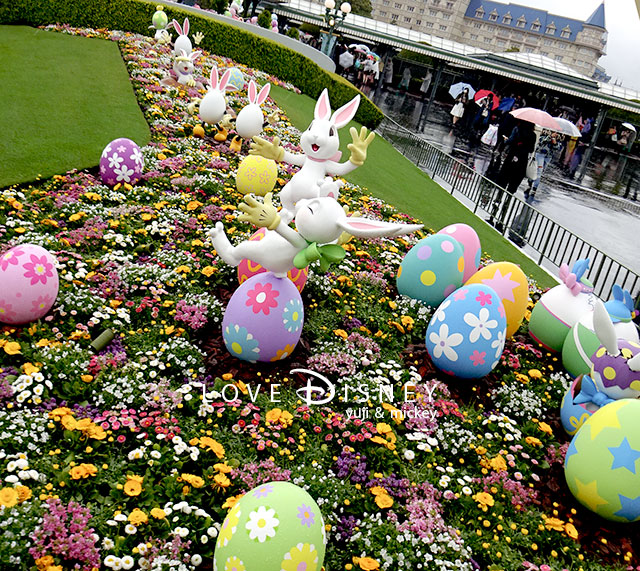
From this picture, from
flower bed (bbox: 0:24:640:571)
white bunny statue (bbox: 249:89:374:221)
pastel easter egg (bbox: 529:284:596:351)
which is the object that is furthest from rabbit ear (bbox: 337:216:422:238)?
pastel easter egg (bbox: 529:284:596:351)

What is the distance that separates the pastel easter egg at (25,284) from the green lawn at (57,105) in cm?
296

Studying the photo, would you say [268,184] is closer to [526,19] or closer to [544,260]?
[544,260]

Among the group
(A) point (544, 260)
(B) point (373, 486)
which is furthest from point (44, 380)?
(A) point (544, 260)

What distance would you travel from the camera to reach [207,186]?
8.46m

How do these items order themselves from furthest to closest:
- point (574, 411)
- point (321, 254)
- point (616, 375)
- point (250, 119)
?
point (250, 119), point (574, 411), point (616, 375), point (321, 254)

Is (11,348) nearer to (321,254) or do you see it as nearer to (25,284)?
(25,284)

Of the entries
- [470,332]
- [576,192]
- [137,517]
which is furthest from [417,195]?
[576,192]

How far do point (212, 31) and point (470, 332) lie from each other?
20.0 m

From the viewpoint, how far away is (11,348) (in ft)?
14.3

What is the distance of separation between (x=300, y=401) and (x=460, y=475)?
4.90 feet

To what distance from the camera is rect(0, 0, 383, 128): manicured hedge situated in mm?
17203

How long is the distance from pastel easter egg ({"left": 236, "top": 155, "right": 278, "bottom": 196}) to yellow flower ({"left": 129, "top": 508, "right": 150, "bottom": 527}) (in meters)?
5.99

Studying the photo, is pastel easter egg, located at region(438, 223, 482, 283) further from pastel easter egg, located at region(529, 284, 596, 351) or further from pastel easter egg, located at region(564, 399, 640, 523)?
pastel easter egg, located at region(564, 399, 640, 523)

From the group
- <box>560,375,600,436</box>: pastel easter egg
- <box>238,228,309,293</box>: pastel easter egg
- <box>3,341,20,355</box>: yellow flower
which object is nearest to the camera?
<box>3,341,20,355</box>: yellow flower
